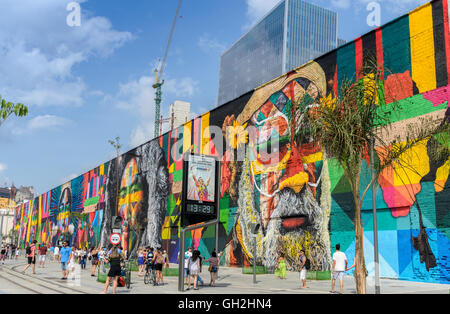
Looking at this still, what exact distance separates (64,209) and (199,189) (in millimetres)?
75284

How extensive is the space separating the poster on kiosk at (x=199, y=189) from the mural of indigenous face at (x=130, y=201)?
120 feet

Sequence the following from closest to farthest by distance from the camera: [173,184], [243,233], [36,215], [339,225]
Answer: [339,225] → [243,233] → [173,184] → [36,215]

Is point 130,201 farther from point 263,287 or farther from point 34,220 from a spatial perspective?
point 34,220

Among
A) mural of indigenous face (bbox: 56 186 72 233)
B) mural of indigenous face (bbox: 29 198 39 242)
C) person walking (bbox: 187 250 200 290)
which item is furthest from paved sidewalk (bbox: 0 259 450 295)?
mural of indigenous face (bbox: 29 198 39 242)

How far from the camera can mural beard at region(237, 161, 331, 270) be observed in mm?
28938

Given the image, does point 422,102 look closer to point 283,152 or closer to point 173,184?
point 283,152

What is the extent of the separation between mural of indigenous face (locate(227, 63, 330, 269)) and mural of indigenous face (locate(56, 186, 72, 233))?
5582cm

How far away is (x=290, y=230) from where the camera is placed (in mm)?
31719

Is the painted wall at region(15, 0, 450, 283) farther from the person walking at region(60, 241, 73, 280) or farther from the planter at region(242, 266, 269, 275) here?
the person walking at region(60, 241, 73, 280)

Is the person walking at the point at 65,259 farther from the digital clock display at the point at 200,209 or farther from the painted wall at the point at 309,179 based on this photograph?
the painted wall at the point at 309,179

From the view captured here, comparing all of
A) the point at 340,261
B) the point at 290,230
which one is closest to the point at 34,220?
the point at 290,230

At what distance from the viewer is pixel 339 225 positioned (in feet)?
90.8

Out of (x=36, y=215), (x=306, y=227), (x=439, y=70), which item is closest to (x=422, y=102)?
(x=439, y=70)

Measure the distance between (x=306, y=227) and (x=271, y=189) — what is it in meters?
4.97
